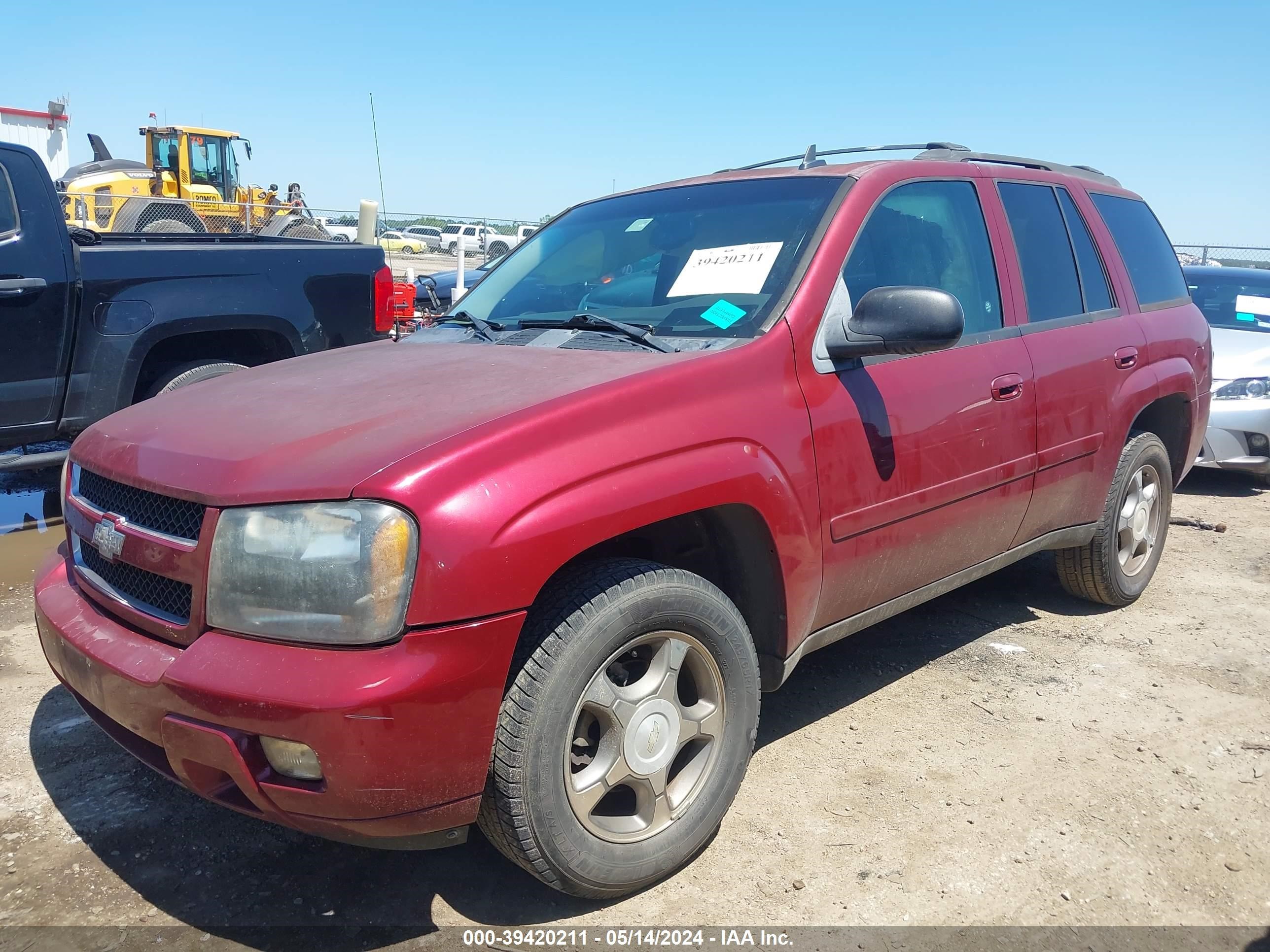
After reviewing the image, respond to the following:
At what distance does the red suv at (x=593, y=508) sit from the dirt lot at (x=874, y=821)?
355 millimetres

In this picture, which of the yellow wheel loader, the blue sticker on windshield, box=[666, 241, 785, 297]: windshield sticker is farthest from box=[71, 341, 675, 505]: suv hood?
the yellow wheel loader

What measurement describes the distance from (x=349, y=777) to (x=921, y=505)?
1.89 m

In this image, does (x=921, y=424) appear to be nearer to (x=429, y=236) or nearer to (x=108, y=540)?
(x=108, y=540)

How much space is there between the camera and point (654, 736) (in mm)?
2414

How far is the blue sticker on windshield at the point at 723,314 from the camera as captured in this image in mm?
2828

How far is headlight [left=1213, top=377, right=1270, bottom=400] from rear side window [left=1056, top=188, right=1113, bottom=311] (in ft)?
11.4

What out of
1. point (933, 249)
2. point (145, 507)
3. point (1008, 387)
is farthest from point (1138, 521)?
point (145, 507)

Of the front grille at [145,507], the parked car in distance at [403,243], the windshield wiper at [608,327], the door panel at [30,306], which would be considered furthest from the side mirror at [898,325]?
the parked car in distance at [403,243]

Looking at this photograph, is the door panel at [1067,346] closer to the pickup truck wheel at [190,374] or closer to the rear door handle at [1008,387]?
the rear door handle at [1008,387]

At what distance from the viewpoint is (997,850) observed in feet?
8.75

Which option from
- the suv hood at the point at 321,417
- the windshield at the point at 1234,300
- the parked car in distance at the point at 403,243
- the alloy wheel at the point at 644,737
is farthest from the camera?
the parked car in distance at the point at 403,243

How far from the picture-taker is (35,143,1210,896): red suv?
1.99 m

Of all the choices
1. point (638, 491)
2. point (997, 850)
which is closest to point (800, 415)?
point (638, 491)

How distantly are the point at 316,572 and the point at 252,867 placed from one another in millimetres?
1075
